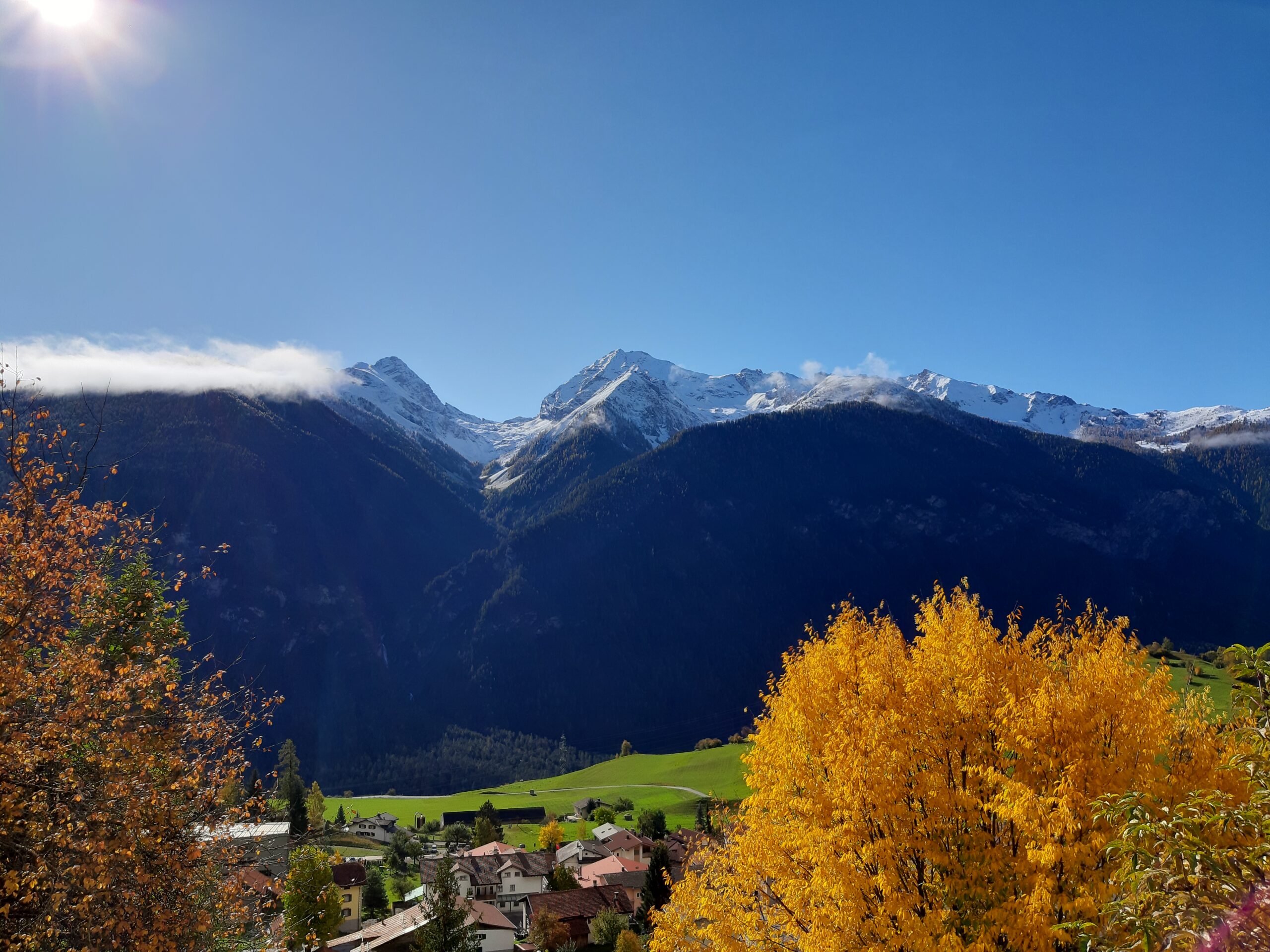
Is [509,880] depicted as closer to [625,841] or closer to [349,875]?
[349,875]

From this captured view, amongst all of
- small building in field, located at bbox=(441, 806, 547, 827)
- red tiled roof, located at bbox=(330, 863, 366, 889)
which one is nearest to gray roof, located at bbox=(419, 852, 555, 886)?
red tiled roof, located at bbox=(330, 863, 366, 889)

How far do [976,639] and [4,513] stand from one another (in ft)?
67.6

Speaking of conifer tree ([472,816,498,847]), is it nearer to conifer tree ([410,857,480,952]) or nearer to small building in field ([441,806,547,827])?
small building in field ([441,806,547,827])

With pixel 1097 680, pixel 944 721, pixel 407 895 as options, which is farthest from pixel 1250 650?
pixel 407 895

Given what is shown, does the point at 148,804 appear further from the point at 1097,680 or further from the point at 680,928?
the point at 1097,680

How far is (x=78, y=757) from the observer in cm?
1196

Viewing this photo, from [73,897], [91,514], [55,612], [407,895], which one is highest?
[91,514]

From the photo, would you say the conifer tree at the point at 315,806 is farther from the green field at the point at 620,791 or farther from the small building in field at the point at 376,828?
the green field at the point at 620,791

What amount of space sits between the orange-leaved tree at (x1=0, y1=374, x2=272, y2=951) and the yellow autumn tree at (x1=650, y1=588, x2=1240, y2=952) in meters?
11.8

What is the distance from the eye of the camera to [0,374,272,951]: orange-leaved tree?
11.0 metres

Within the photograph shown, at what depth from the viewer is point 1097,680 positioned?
581 inches

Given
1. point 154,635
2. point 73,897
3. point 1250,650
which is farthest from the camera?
point 154,635

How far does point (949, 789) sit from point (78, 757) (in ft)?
55.0

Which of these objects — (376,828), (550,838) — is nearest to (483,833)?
(550,838)
